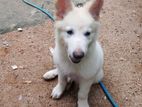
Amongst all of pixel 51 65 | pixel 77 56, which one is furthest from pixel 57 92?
pixel 77 56

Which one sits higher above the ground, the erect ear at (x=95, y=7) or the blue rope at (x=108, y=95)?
the erect ear at (x=95, y=7)

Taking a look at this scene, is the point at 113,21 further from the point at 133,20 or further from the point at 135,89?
the point at 135,89

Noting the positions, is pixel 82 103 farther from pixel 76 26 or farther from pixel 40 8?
pixel 40 8

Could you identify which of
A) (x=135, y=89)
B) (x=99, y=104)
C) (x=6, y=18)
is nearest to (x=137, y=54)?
(x=135, y=89)

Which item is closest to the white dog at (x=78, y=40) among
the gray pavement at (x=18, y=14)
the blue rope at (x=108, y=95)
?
the blue rope at (x=108, y=95)

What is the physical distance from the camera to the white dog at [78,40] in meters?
1.78

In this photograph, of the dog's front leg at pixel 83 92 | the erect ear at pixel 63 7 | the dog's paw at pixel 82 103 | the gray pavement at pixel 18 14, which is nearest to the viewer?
the erect ear at pixel 63 7

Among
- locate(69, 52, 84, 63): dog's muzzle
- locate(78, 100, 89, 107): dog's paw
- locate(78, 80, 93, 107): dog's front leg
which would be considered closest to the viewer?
locate(69, 52, 84, 63): dog's muzzle

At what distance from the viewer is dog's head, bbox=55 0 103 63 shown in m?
1.77

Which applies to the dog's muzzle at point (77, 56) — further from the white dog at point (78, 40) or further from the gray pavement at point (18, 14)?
the gray pavement at point (18, 14)

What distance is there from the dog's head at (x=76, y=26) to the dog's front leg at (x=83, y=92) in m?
0.27

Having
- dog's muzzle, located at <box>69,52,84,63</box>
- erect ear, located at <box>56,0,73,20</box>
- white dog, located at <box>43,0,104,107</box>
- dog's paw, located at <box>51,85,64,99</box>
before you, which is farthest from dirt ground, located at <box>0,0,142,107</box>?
erect ear, located at <box>56,0,73,20</box>

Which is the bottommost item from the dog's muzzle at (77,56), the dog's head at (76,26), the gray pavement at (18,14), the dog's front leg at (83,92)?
the gray pavement at (18,14)

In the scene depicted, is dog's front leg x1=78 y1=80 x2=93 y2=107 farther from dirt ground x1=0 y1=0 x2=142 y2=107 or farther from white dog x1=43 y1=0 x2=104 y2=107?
dirt ground x1=0 y1=0 x2=142 y2=107
